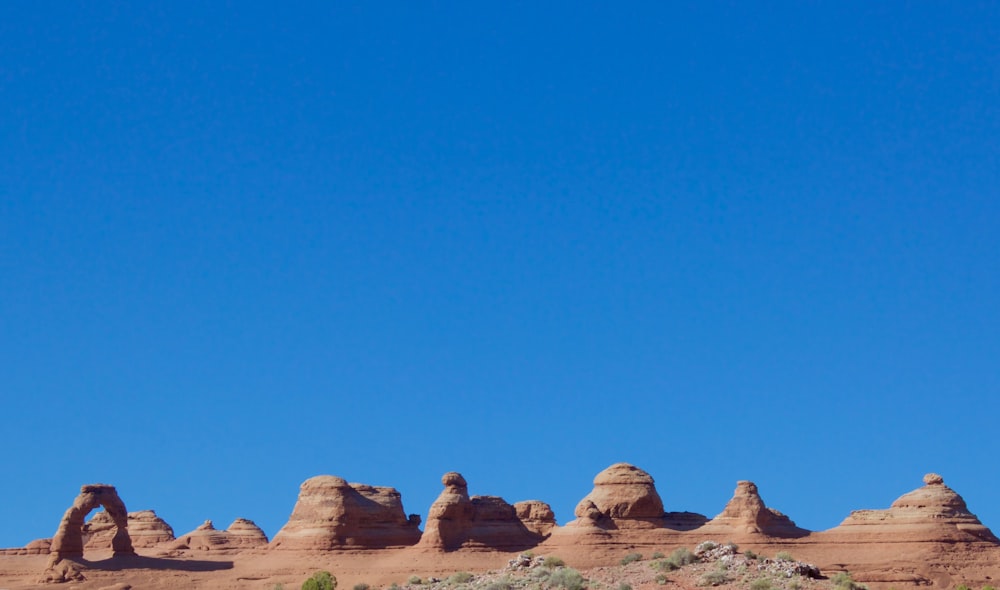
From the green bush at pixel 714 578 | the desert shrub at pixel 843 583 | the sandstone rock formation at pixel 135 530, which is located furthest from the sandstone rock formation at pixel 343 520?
the desert shrub at pixel 843 583

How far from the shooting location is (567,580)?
4734 centimetres

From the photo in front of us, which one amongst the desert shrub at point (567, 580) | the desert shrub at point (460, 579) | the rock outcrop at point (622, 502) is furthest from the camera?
the rock outcrop at point (622, 502)

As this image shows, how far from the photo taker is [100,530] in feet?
319

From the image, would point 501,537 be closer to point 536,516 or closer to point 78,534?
point 536,516

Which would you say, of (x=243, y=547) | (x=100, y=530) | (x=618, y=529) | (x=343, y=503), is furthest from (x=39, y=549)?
(x=618, y=529)

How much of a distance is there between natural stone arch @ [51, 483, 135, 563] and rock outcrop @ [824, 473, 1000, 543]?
38673mm

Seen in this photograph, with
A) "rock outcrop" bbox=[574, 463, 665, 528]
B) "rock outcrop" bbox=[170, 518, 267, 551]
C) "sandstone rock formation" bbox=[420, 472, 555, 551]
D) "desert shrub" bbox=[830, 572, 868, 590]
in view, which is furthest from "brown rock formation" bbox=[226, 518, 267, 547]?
"desert shrub" bbox=[830, 572, 868, 590]

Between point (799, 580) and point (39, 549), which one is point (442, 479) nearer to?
point (39, 549)

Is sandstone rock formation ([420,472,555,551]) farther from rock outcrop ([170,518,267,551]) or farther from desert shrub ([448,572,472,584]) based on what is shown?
desert shrub ([448,572,472,584])

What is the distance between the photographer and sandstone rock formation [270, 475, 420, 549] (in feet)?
278

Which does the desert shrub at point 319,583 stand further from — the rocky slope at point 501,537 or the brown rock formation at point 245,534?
the brown rock formation at point 245,534

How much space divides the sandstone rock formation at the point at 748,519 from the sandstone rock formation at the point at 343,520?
16.9 metres

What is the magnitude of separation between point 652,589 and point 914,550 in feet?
119

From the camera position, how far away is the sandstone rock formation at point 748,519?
266 ft
